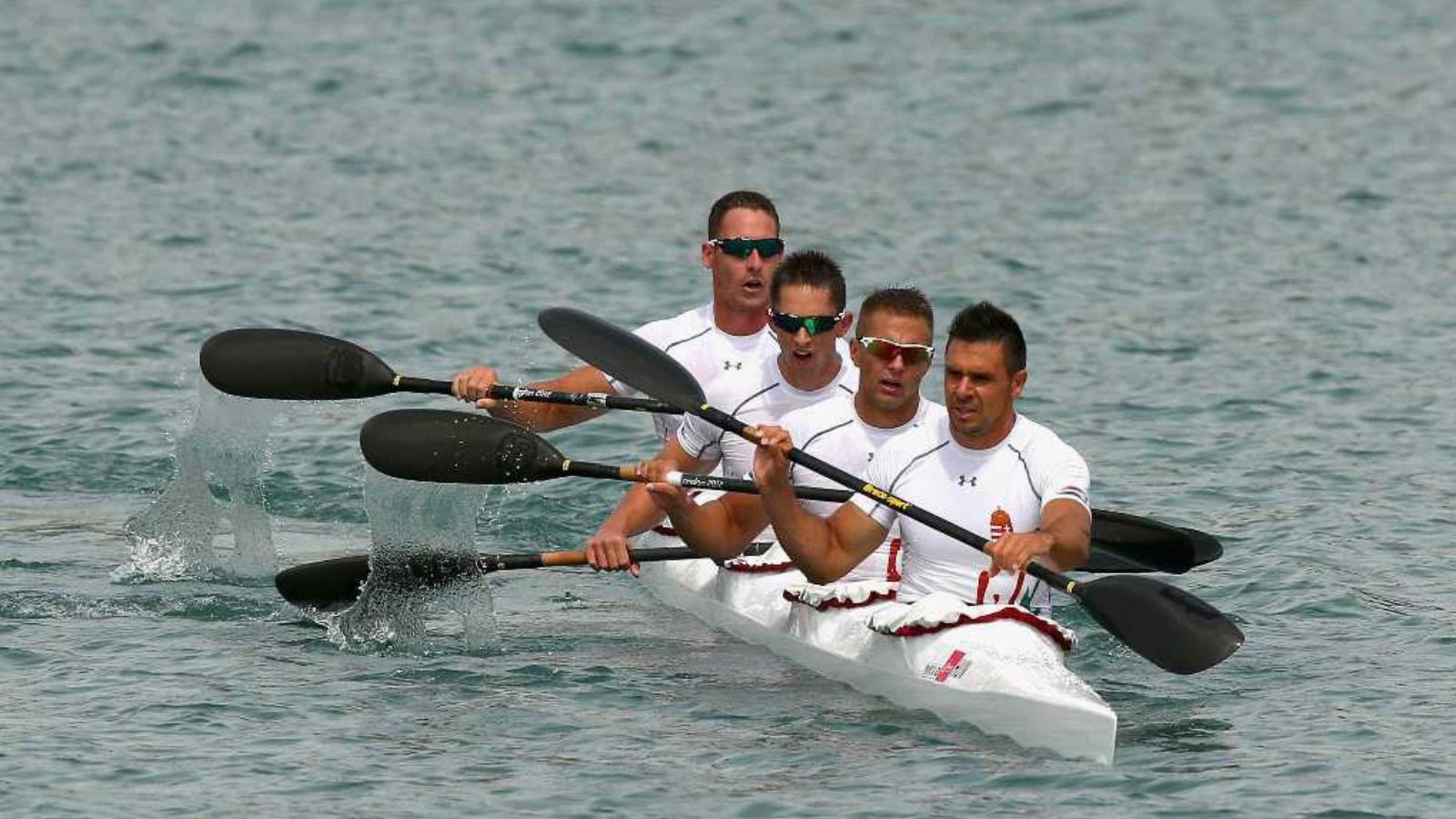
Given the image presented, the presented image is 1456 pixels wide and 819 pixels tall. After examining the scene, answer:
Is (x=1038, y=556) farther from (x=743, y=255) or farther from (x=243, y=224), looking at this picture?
(x=243, y=224)

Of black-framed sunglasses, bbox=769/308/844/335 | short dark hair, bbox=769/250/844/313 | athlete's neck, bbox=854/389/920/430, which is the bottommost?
athlete's neck, bbox=854/389/920/430

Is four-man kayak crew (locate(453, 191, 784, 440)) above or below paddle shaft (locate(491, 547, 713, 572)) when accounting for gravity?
above

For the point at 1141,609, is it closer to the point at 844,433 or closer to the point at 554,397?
the point at 844,433

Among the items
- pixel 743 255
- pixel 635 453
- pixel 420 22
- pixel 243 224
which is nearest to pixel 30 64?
pixel 420 22

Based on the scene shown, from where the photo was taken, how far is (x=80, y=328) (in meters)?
20.1

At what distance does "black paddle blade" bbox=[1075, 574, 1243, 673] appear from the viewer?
11086 mm

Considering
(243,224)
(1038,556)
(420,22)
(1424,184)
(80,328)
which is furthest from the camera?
(420,22)

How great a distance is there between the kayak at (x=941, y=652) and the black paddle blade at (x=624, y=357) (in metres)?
1.14

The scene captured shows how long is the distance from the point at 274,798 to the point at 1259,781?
3.99 m

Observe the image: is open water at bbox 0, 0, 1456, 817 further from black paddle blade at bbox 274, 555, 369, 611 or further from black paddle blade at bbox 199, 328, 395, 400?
black paddle blade at bbox 199, 328, 395, 400

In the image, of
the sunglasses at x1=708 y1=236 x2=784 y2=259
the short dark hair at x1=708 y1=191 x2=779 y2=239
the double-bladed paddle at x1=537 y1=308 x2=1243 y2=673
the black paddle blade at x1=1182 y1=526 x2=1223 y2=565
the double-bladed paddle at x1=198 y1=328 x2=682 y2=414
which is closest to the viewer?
the double-bladed paddle at x1=537 y1=308 x2=1243 y2=673

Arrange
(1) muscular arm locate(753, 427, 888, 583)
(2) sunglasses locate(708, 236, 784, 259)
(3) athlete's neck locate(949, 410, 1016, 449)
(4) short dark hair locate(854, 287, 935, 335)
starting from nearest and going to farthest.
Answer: (3) athlete's neck locate(949, 410, 1016, 449), (1) muscular arm locate(753, 427, 888, 583), (4) short dark hair locate(854, 287, 935, 335), (2) sunglasses locate(708, 236, 784, 259)

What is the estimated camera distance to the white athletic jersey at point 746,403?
12.7 m

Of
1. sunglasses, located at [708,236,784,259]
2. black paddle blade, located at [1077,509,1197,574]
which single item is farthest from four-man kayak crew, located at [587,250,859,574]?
black paddle blade, located at [1077,509,1197,574]
